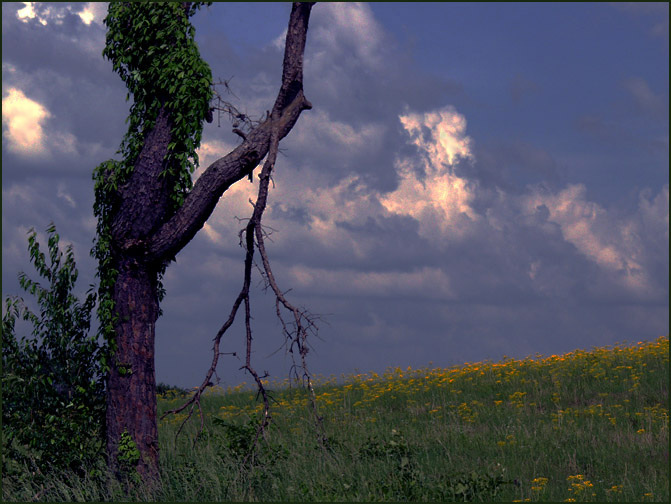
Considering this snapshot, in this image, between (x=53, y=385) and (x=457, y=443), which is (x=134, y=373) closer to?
(x=53, y=385)

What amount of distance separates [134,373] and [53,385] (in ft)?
5.98

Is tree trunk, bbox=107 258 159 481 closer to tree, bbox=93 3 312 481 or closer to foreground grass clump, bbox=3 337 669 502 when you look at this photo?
tree, bbox=93 3 312 481

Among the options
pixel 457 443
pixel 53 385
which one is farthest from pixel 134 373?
pixel 457 443

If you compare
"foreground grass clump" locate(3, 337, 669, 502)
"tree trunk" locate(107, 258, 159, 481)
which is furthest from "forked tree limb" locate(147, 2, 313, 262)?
"foreground grass clump" locate(3, 337, 669, 502)

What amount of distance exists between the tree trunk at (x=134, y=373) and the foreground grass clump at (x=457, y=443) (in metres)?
0.56

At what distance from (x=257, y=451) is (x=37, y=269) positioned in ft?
16.9

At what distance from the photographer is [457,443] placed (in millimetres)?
12344

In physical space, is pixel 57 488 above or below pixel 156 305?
below

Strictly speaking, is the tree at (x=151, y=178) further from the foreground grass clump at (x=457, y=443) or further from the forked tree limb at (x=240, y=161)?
the foreground grass clump at (x=457, y=443)

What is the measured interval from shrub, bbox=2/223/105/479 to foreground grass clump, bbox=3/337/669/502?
59cm

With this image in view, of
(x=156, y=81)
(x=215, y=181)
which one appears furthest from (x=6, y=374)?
(x=156, y=81)

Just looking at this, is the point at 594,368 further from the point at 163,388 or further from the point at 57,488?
the point at 163,388

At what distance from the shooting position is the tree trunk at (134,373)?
34.7 feet

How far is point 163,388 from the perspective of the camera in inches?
1071
